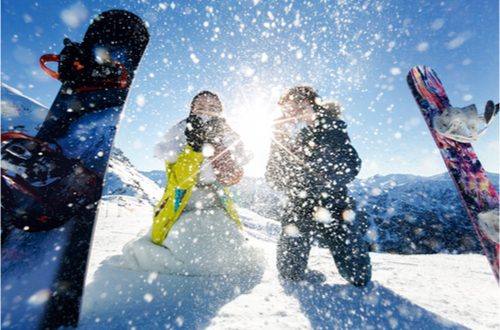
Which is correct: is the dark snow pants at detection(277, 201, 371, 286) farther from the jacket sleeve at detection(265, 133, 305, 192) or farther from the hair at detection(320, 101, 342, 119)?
the hair at detection(320, 101, 342, 119)

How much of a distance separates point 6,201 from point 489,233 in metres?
2.59

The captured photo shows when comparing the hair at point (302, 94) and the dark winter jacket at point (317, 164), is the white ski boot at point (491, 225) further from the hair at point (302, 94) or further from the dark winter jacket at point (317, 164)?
the hair at point (302, 94)

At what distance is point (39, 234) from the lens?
3.75 ft

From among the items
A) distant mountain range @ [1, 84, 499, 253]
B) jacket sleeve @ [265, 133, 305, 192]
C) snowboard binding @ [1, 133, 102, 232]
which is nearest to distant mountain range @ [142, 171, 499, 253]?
distant mountain range @ [1, 84, 499, 253]

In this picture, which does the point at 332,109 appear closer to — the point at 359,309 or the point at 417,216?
the point at 359,309

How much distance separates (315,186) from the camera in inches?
93.7

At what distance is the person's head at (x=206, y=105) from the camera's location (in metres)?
2.42

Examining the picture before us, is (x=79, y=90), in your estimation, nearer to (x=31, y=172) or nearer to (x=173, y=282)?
(x=31, y=172)

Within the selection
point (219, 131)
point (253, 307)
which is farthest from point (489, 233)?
point (219, 131)

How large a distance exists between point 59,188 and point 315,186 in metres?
1.90

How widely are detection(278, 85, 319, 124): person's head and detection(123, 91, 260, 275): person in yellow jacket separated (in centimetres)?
74

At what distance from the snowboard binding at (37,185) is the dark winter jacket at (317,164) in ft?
5.69

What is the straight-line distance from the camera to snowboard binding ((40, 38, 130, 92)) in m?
1.37

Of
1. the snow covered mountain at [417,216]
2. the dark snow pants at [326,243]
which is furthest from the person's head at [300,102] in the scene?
the snow covered mountain at [417,216]
